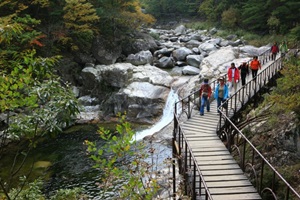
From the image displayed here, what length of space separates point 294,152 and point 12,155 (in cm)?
1411

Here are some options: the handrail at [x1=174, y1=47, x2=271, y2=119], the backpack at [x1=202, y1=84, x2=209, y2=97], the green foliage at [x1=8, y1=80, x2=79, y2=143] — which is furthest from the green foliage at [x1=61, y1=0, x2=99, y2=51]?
the green foliage at [x1=8, y1=80, x2=79, y2=143]

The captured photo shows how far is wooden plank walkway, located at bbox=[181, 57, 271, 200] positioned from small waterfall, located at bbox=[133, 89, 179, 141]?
6.64 meters

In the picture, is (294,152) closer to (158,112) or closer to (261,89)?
(261,89)

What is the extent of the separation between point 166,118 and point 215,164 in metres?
11.9

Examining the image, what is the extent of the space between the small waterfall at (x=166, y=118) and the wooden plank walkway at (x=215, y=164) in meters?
6.64

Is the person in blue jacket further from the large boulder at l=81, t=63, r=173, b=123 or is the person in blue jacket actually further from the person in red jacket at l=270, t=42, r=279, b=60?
the person in red jacket at l=270, t=42, r=279, b=60

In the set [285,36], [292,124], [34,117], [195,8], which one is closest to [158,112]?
[292,124]

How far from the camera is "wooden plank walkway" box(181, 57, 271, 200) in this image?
759 cm

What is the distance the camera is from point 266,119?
11148 millimetres

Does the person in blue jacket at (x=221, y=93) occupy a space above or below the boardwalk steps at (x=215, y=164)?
above

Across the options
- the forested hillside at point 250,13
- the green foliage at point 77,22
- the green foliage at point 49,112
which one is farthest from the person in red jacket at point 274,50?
the green foliage at point 49,112

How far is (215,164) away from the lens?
29.5 ft

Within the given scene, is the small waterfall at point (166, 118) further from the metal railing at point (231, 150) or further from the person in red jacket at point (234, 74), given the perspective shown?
the person in red jacket at point (234, 74)

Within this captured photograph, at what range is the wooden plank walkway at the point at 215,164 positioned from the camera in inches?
299
